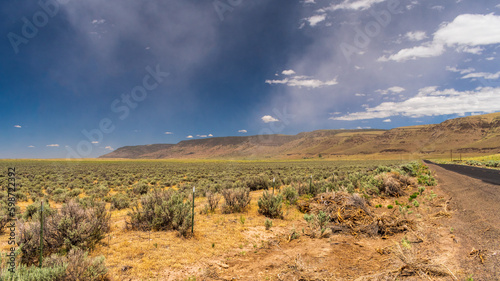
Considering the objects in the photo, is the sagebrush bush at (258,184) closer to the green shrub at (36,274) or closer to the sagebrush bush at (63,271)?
the sagebrush bush at (63,271)

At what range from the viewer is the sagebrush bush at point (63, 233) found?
16.6 ft

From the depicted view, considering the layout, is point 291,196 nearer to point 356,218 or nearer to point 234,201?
point 234,201

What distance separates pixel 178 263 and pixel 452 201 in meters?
11.9

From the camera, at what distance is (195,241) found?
6.57 metres

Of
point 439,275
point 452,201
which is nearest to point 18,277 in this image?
point 439,275

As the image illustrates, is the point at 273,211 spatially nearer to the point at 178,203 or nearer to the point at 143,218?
the point at 178,203

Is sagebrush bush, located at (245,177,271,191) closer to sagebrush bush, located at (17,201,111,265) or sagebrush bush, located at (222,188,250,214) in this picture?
sagebrush bush, located at (222,188,250,214)

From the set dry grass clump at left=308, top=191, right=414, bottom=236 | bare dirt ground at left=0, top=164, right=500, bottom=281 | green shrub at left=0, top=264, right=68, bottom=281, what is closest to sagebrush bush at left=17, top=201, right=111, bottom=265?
bare dirt ground at left=0, top=164, right=500, bottom=281

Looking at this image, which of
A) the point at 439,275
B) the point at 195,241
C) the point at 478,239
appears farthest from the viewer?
the point at 195,241

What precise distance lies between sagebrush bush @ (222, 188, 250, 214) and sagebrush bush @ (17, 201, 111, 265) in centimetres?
504

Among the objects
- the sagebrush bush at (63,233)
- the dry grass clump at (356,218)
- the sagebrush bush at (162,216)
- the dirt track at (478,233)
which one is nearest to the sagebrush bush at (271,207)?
the dry grass clump at (356,218)

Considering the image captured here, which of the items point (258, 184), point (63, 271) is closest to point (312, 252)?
point (63, 271)

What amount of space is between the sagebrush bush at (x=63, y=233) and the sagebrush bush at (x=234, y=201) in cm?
504

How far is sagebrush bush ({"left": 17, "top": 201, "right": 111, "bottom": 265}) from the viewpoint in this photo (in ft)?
16.6
